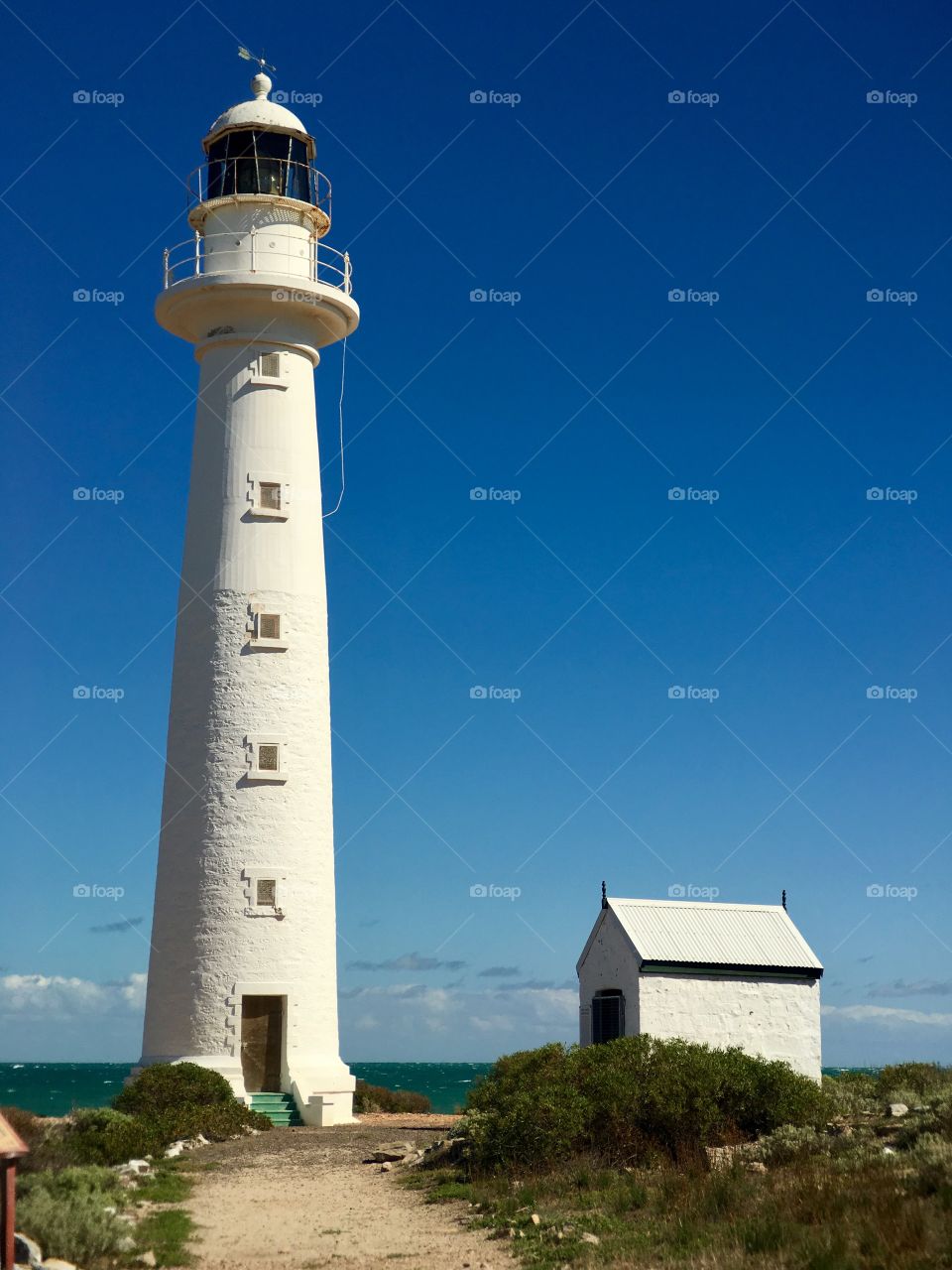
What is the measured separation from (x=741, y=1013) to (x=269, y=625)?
11.5 metres

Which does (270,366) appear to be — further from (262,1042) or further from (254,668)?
(262,1042)

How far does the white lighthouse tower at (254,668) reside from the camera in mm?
27141

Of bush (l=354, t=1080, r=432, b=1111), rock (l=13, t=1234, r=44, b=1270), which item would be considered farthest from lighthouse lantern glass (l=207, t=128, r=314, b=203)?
rock (l=13, t=1234, r=44, b=1270)

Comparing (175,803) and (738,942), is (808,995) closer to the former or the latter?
(738,942)

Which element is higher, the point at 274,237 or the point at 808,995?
the point at 274,237

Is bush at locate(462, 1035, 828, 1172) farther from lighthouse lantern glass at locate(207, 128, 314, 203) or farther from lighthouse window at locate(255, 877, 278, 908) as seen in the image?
lighthouse lantern glass at locate(207, 128, 314, 203)

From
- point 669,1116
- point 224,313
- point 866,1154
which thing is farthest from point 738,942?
point 224,313

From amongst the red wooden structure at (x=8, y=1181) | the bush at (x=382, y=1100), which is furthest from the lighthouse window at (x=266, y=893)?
the red wooden structure at (x=8, y=1181)

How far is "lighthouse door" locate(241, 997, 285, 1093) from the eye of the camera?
88.9 ft

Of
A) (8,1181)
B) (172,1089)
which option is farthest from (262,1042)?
(8,1181)

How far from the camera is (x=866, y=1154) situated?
51.2 feet

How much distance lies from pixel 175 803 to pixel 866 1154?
16038 mm

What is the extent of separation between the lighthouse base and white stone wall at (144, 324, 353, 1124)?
0.04 m

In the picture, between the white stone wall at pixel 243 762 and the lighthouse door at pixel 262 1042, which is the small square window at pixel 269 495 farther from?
the lighthouse door at pixel 262 1042
